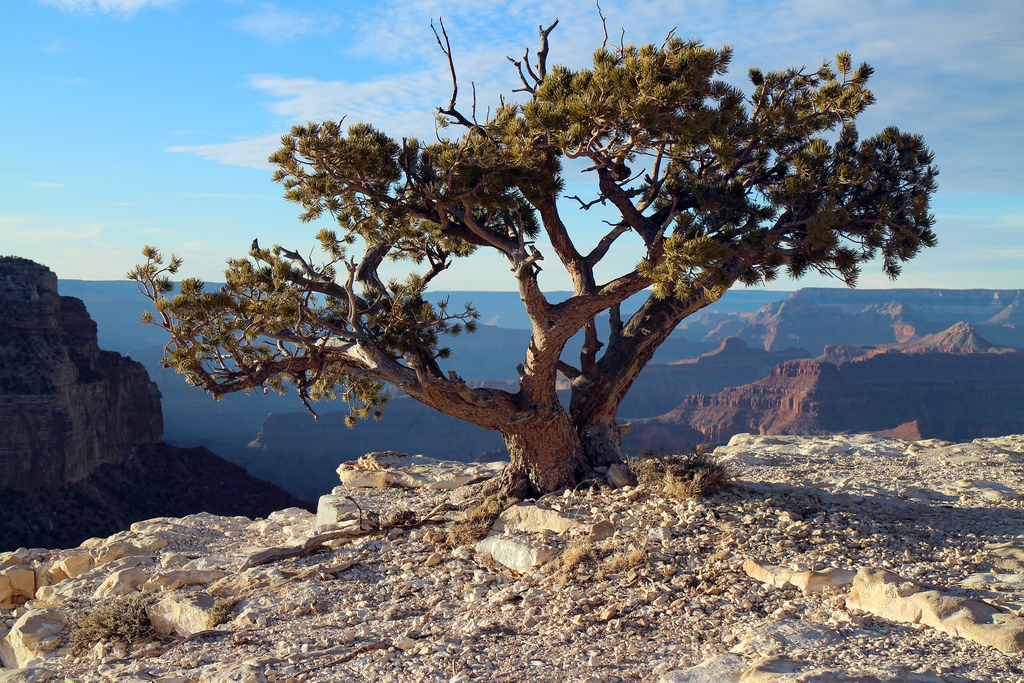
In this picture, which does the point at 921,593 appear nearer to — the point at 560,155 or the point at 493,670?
the point at 493,670

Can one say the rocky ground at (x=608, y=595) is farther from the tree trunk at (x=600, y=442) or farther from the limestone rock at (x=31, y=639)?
the tree trunk at (x=600, y=442)

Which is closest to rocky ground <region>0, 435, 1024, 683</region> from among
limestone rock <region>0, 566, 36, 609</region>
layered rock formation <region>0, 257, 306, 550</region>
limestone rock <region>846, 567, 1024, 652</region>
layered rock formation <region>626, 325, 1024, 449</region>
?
limestone rock <region>846, 567, 1024, 652</region>

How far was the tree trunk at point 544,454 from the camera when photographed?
927cm

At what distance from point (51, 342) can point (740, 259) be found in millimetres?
51960

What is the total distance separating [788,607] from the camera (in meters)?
6.02

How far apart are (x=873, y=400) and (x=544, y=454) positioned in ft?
325

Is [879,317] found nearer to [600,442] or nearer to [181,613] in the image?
[600,442]

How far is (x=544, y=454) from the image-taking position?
938cm

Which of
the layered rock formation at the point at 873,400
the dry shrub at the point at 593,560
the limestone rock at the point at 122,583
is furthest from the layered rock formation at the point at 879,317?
the limestone rock at the point at 122,583

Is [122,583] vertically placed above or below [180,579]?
below

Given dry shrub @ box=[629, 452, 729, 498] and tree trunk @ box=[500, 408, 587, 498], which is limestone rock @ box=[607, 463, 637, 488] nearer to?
dry shrub @ box=[629, 452, 729, 498]

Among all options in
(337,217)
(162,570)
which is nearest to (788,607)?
(337,217)

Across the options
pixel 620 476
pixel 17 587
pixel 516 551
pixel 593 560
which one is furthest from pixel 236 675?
pixel 17 587

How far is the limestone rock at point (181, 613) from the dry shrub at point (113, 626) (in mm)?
120
